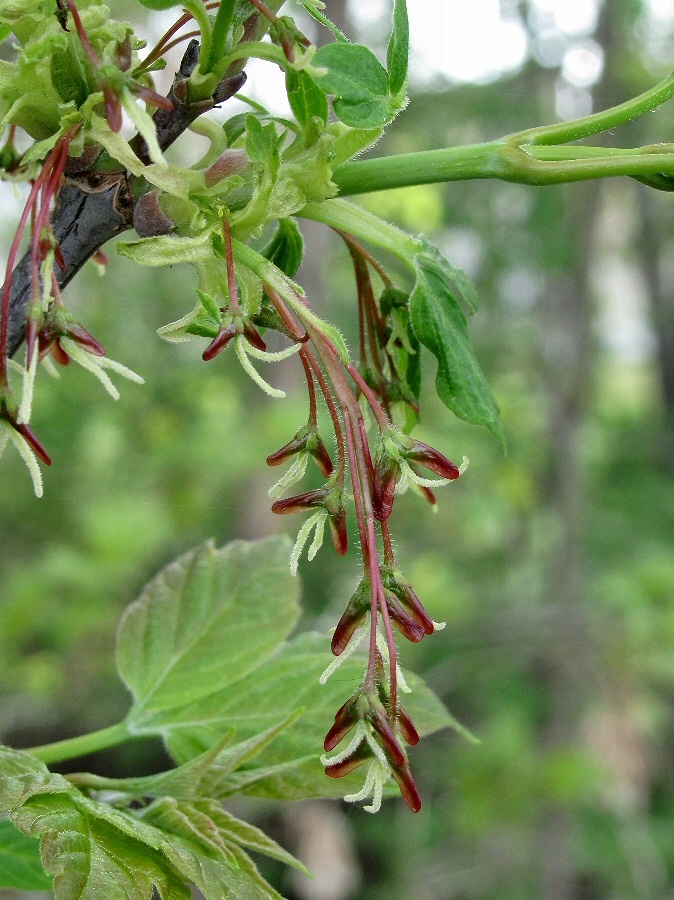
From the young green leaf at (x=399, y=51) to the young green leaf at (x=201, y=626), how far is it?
1.12 ft

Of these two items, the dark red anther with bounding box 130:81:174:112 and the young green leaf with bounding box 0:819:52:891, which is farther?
the young green leaf with bounding box 0:819:52:891

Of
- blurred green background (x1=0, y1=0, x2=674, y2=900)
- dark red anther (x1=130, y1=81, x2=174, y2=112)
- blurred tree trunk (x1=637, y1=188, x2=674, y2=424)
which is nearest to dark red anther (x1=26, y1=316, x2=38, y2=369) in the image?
dark red anther (x1=130, y1=81, x2=174, y2=112)

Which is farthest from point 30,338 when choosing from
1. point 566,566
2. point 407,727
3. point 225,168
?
point 566,566

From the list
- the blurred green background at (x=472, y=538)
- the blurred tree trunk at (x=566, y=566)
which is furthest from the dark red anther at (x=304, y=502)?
the blurred tree trunk at (x=566, y=566)

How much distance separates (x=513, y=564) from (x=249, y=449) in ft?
6.03

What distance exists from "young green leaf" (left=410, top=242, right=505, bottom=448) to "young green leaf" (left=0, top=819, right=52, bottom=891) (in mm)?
321

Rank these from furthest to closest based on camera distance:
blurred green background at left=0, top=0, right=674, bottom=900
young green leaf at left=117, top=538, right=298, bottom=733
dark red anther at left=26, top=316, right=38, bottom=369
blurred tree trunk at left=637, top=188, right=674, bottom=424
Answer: blurred tree trunk at left=637, top=188, right=674, bottom=424 → blurred green background at left=0, top=0, right=674, bottom=900 → young green leaf at left=117, top=538, right=298, bottom=733 → dark red anther at left=26, top=316, right=38, bottom=369


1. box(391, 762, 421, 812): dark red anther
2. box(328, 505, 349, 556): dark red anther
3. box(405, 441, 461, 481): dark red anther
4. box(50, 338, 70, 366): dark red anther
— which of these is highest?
box(50, 338, 70, 366): dark red anther

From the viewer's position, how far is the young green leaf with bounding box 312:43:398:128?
0.42 m

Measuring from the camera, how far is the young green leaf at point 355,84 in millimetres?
421

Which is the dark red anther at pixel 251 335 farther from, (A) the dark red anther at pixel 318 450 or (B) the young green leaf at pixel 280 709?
(B) the young green leaf at pixel 280 709

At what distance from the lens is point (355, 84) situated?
43cm

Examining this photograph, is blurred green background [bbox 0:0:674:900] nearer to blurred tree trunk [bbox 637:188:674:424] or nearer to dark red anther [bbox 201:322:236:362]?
blurred tree trunk [bbox 637:188:674:424]

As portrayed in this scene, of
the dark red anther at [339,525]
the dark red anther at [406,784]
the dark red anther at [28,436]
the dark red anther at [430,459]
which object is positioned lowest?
the dark red anther at [406,784]
